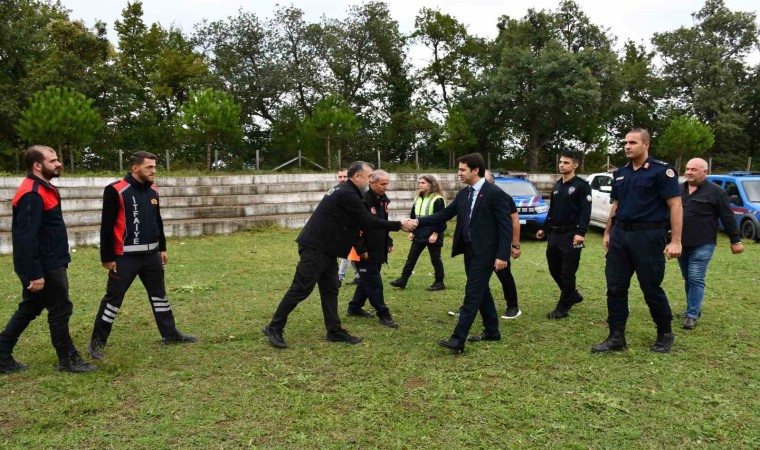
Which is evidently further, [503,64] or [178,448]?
[503,64]

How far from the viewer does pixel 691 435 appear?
3.35 m

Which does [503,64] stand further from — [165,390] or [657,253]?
[165,390]

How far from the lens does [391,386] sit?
13.6 feet

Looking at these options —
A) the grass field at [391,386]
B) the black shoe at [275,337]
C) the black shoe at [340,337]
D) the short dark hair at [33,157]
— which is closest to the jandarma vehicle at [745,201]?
the grass field at [391,386]

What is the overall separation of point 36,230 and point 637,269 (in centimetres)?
478

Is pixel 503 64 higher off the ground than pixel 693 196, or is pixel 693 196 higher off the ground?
pixel 503 64

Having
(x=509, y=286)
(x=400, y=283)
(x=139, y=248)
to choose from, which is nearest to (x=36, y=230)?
(x=139, y=248)

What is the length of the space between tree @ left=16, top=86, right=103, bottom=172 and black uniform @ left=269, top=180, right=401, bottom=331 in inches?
621

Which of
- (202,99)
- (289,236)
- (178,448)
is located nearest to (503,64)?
(202,99)

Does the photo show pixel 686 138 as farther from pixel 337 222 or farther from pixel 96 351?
pixel 96 351

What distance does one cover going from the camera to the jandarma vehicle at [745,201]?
13.2m

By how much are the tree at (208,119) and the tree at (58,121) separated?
10.8 ft

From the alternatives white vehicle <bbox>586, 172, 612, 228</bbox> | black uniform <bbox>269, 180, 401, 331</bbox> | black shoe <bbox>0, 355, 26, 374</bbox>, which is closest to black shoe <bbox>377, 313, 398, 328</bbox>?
black uniform <bbox>269, 180, 401, 331</bbox>

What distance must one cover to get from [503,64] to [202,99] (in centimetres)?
1471
